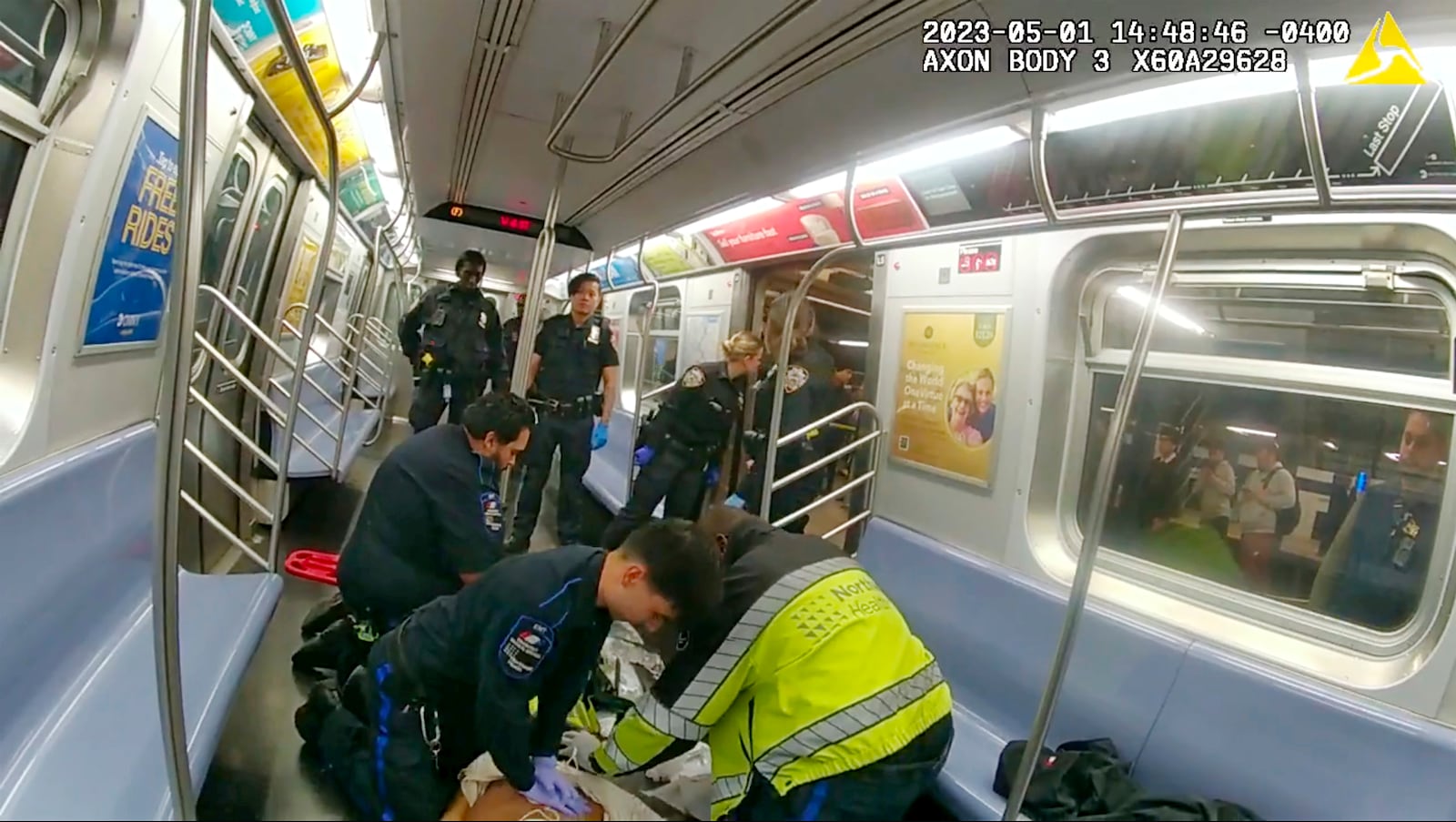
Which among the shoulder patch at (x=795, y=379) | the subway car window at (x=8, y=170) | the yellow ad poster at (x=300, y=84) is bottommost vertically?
the shoulder patch at (x=795, y=379)

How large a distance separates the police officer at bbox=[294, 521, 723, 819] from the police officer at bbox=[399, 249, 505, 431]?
10.5 feet

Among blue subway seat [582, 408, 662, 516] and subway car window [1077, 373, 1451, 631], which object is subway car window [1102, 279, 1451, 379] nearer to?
subway car window [1077, 373, 1451, 631]

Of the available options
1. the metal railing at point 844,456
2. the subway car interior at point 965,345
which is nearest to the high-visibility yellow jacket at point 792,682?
the subway car interior at point 965,345

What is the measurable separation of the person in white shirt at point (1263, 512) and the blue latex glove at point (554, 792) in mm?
2450

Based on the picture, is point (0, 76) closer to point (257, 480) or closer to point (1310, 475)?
→ point (257, 480)

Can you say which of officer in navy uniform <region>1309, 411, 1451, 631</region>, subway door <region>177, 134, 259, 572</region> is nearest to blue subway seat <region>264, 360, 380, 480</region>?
subway door <region>177, 134, 259, 572</region>

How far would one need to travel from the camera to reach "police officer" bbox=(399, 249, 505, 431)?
502 centimetres

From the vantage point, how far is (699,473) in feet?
15.1

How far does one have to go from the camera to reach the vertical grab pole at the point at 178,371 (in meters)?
1.08

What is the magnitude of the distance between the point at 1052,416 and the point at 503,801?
3.03 m

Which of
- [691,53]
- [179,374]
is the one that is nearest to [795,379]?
[691,53]

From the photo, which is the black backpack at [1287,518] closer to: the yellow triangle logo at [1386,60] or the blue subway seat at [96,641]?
the yellow triangle logo at [1386,60]

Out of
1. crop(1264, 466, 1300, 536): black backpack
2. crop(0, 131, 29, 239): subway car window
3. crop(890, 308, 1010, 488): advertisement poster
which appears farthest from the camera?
crop(890, 308, 1010, 488): advertisement poster

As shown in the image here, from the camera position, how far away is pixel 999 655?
2.78 meters
